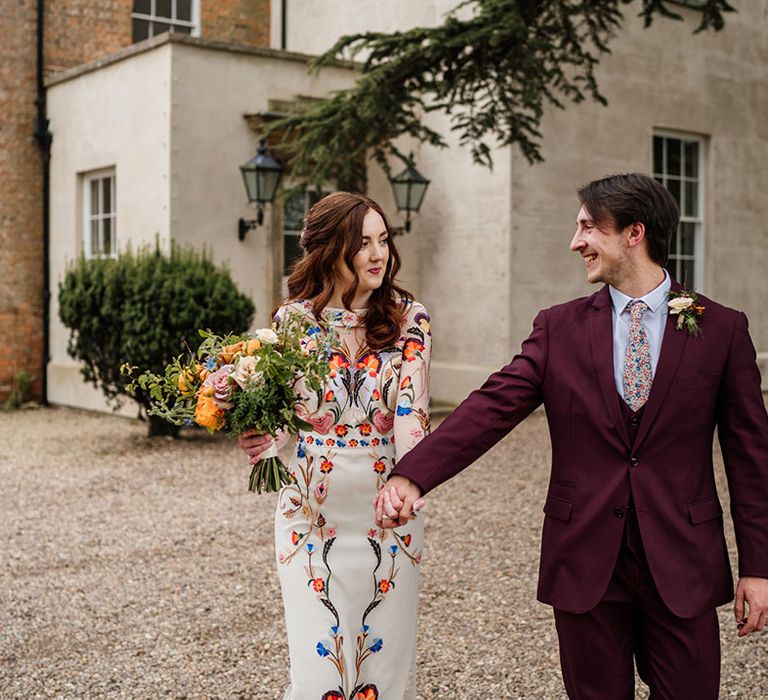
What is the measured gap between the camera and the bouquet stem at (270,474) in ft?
9.20

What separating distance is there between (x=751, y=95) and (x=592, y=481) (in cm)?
1383

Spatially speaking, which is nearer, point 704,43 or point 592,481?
point 592,481

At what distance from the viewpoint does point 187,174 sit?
1161 centimetres

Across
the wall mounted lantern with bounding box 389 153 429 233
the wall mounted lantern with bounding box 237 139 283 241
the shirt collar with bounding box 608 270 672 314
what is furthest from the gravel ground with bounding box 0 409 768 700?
the wall mounted lantern with bounding box 389 153 429 233

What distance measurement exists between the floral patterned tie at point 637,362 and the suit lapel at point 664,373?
0.03 metres

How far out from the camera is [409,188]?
12258 mm

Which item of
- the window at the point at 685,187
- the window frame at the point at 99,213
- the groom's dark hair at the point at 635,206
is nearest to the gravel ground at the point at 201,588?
the groom's dark hair at the point at 635,206

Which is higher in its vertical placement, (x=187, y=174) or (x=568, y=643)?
(x=187, y=174)

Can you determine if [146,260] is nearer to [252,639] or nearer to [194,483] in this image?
[194,483]

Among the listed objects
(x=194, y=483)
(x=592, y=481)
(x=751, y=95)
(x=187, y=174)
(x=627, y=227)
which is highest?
(x=751, y=95)

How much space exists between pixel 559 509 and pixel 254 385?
84 centimetres

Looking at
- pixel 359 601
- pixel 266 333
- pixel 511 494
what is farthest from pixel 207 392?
pixel 511 494

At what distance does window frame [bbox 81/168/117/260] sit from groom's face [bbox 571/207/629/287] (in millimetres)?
10928

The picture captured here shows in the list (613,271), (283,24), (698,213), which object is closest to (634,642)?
(613,271)
